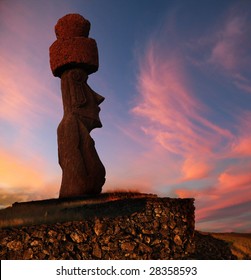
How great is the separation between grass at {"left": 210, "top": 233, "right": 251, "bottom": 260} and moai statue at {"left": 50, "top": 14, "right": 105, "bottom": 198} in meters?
5.59

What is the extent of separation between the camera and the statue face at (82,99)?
13.8 metres

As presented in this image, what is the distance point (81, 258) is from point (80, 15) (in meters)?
8.56

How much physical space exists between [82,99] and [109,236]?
17.1 ft

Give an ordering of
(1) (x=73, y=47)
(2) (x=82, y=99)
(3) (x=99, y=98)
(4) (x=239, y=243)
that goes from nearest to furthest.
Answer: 1. (2) (x=82, y=99)
2. (1) (x=73, y=47)
3. (3) (x=99, y=98)
4. (4) (x=239, y=243)

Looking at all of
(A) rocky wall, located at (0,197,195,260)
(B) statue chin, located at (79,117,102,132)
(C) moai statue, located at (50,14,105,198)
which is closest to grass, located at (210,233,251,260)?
(A) rocky wall, located at (0,197,195,260)

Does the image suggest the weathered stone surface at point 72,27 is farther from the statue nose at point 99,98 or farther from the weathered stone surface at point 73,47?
the statue nose at point 99,98

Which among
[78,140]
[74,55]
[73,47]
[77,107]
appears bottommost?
[78,140]

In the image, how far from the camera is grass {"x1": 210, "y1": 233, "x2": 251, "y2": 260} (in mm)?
14773

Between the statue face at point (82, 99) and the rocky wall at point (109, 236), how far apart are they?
3963 millimetres

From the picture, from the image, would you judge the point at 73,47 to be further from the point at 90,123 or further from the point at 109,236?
the point at 109,236

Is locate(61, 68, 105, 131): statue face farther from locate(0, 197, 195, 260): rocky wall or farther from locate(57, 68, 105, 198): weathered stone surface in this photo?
locate(0, 197, 195, 260): rocky wall

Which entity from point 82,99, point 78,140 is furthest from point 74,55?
point 78,140

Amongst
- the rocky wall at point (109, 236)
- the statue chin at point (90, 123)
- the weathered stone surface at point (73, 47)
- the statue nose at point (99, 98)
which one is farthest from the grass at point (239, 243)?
the weathered stone surface at point (73, 47)

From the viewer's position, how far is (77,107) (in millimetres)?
13797
